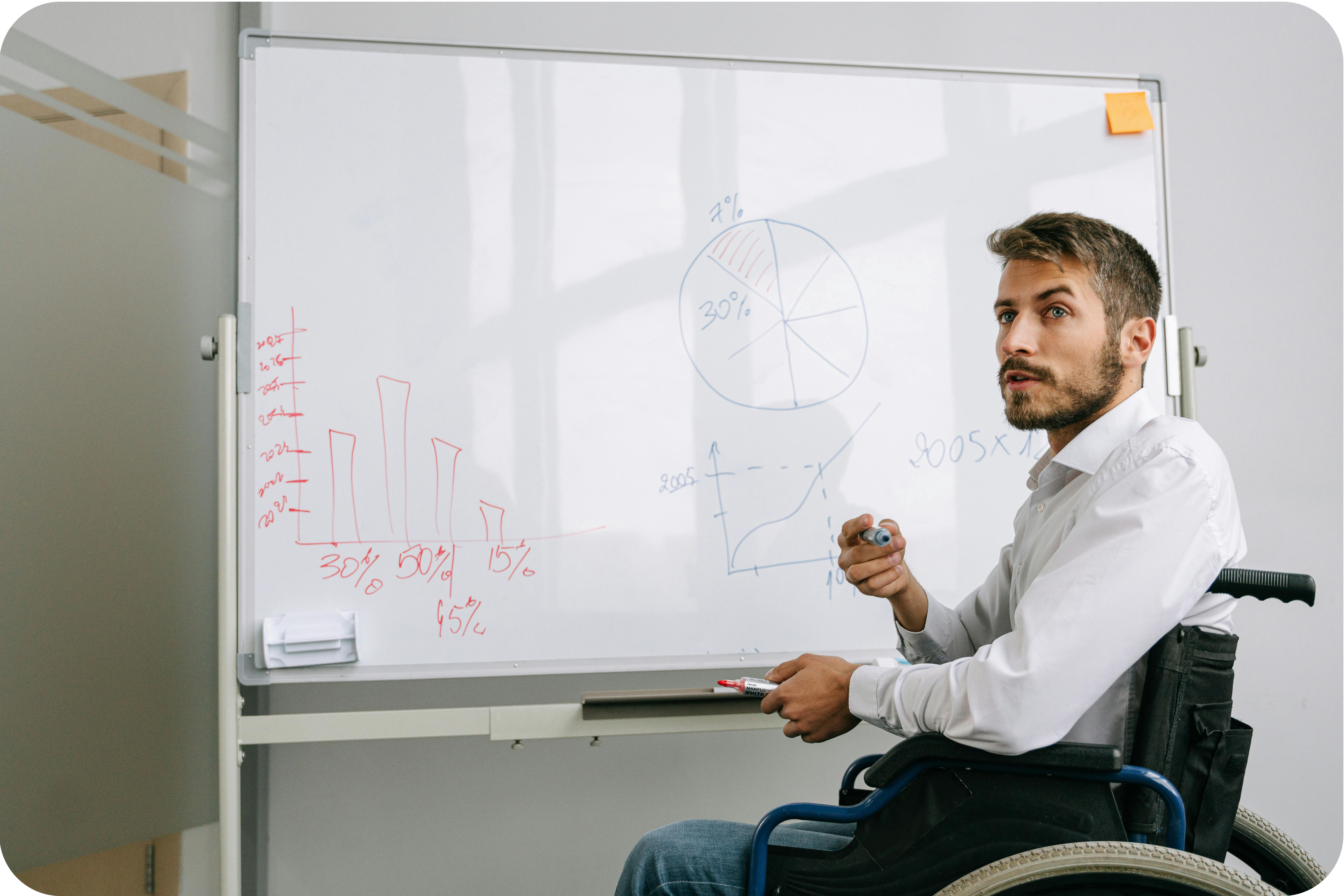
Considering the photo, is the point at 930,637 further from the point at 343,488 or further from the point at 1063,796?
the point at 343,488

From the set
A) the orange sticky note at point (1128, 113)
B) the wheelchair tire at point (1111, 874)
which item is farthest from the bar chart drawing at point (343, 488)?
the orange sticky note at point (1128, 113)

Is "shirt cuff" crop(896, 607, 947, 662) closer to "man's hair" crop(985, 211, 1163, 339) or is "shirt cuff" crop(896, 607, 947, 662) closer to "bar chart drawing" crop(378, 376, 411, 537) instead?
"man's hair" crop(985, 211, 1163, 339)

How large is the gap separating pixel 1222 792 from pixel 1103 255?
611 mm

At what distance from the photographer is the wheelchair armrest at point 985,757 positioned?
0.81 meters

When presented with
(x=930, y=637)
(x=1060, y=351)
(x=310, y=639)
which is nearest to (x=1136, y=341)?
(x=1060, y=351)

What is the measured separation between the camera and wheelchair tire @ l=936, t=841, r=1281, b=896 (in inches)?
30.1

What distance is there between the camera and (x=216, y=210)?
1.81m

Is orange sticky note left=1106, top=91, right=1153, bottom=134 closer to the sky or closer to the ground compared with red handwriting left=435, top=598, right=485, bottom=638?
closer to the sky

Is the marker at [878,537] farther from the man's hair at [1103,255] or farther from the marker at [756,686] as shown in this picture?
the man's hair at [1103,255]

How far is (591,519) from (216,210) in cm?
107

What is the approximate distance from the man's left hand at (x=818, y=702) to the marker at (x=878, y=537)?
0.57ft

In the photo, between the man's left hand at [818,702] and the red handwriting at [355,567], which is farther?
the red handwriting at [355,567]

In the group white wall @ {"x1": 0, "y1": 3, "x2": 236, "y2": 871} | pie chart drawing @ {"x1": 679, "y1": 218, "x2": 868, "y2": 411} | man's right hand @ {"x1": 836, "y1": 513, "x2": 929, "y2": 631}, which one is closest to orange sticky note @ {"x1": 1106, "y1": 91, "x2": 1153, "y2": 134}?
pie chart drawing @ {"x1": 679, "y1": 218, "x2": 868, "y2": 411}

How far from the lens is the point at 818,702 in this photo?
3.27 feet
